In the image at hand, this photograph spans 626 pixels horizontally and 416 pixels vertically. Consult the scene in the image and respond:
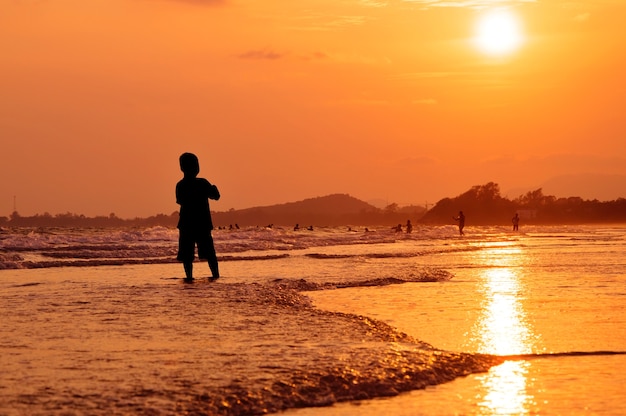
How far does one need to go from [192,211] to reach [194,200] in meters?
0.20

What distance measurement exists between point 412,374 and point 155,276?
38.5 ft

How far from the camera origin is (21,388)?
6387 millimetres

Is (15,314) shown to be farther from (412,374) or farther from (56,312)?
(412,374)

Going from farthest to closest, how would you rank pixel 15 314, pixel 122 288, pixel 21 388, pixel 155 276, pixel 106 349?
1. pixel 155 276
2. pixel 122 288
3. pixel 15 314
4. pixel 106 349
5. pixel 21 388

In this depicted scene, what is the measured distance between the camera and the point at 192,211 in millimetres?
16016

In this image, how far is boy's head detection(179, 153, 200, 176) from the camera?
16.1 meters

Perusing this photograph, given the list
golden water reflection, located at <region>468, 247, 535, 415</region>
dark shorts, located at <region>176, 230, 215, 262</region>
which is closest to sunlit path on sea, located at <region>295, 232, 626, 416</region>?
golden water reflection, located at <region>468, 247, 535, 415</region>

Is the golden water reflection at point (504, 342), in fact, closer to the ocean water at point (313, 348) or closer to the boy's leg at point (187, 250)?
the ocean water at point (313, 348)

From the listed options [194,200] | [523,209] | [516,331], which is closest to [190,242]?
[194,200]

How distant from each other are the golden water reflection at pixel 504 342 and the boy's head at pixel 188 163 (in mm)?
5451

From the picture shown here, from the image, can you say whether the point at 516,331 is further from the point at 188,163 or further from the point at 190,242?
the point at 188,163

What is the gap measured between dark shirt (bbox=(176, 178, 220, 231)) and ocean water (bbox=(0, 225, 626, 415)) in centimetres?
130

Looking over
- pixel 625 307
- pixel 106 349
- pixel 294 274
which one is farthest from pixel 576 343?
pixel 294 274

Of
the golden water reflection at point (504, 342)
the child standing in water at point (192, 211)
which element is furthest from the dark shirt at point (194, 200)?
the golden water reflection at point (504, 342)
